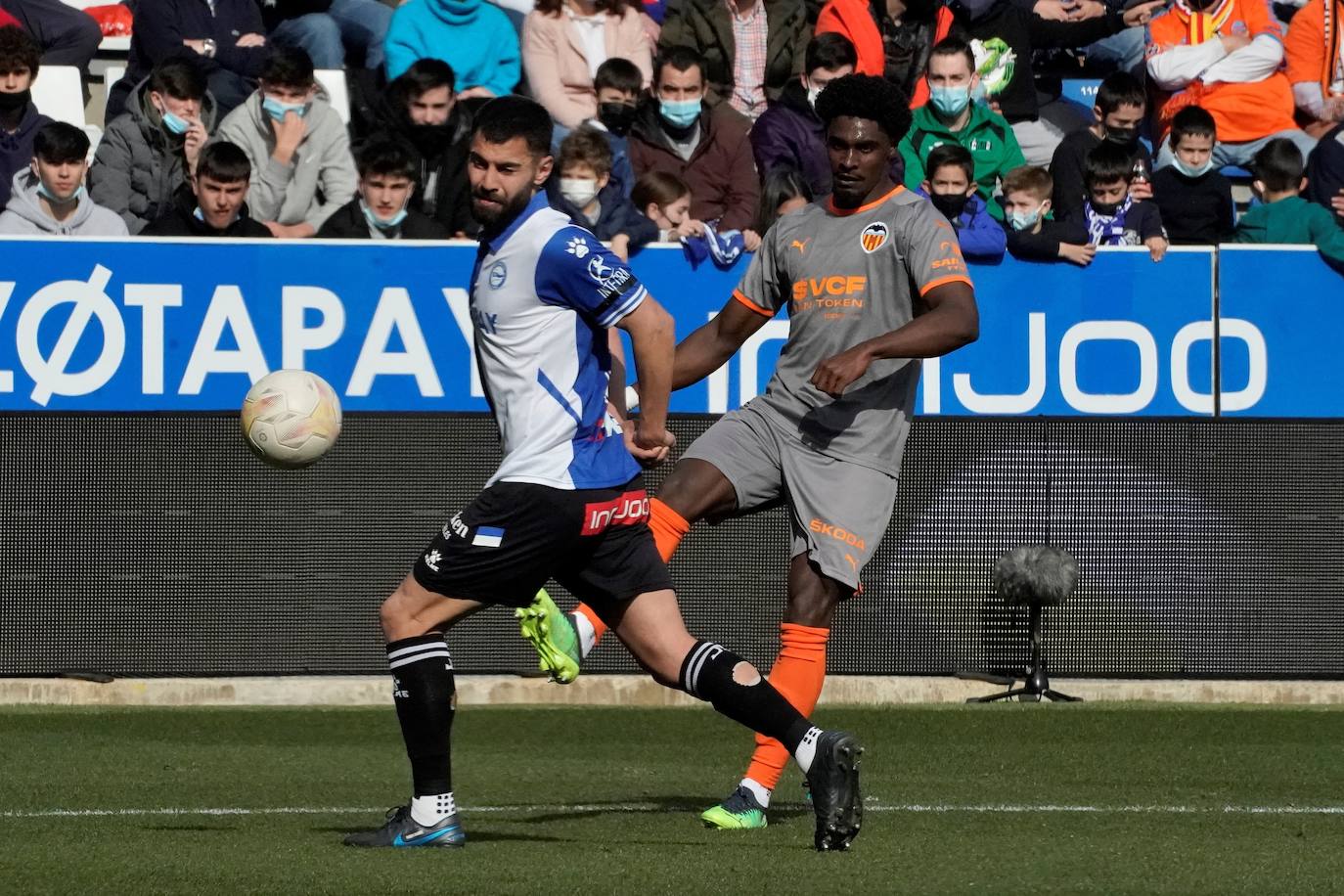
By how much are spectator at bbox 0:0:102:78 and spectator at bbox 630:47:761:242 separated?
157 inches

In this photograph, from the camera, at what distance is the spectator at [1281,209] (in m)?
13.9

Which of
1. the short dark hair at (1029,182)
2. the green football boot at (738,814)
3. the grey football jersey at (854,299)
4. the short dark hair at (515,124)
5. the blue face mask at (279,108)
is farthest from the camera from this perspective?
the blue face mask at (279,108)

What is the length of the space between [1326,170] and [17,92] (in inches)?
338

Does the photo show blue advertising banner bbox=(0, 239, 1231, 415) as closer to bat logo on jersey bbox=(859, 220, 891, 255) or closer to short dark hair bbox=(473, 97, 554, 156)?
bat logo on jersey bbox=(859, 220, 891, 255)

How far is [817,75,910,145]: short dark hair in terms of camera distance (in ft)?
25.7

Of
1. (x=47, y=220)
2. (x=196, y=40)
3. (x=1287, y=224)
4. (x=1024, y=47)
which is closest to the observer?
(x=47, y=220)

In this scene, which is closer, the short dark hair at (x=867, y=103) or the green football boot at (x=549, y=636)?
the green football boot at (x=549, y=636)

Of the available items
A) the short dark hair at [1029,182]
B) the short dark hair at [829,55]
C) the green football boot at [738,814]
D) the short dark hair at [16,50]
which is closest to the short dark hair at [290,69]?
the short dark hair at [16,50]

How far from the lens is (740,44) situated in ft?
51.4

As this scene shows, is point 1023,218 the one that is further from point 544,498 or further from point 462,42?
point 544,498

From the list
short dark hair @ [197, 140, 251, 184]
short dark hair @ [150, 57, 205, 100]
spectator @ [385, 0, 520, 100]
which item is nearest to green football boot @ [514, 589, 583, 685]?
short dark hair @ [197, 140, 251, 184]

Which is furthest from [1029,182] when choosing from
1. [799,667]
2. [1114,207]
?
[799,667]

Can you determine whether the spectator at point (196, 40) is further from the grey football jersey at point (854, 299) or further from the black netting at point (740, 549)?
the grey football jersey at point (854, 299)

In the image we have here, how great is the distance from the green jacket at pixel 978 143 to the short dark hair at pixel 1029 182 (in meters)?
0.55
